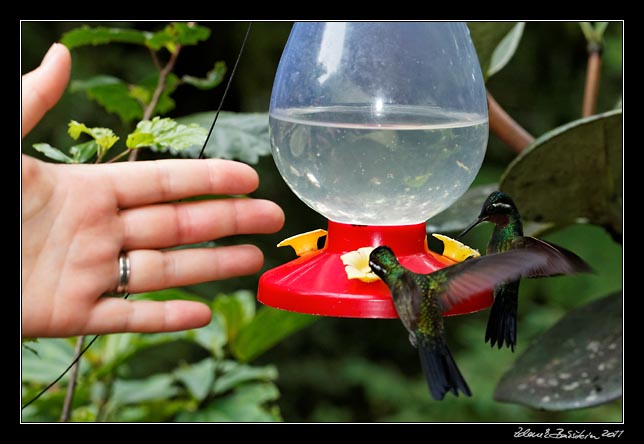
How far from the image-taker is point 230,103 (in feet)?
12.1

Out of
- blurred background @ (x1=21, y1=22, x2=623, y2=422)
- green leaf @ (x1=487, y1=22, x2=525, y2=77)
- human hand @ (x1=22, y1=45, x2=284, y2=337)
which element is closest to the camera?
human hand @ (x1=22, y1=45, x2=284, y2=337)

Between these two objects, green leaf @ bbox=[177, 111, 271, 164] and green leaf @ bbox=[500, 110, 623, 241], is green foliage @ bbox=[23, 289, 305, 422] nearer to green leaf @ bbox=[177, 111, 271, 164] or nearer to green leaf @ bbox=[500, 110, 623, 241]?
green leaf @ bbox=[177, 111, 271, 164]

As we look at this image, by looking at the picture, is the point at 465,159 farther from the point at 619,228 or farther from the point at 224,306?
the point at 224,306

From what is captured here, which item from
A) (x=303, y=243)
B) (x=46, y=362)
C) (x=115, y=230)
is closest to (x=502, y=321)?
(x=303, y=243)

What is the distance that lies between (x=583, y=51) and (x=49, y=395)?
2.69 m

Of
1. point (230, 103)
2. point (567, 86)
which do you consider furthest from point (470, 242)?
point (230, 103)

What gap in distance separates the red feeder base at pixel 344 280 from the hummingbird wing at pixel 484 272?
1.7 inches

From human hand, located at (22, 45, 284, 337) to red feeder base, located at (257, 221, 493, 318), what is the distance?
0.11 metres

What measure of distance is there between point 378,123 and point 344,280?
0.30 m

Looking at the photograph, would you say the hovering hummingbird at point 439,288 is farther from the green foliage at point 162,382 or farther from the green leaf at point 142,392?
the green leaf at point 142,392

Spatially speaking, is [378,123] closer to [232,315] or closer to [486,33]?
[486,33]

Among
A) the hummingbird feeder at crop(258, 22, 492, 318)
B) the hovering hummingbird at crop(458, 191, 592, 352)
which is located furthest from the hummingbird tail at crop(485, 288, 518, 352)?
the hummingbird feeder at crop(258, 22, 492, 318)

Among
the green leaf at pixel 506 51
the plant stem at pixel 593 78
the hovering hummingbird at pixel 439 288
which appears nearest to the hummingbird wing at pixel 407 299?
the hovering hummingbird at pixel 439 288

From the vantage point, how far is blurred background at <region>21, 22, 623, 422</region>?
11.1 feet
